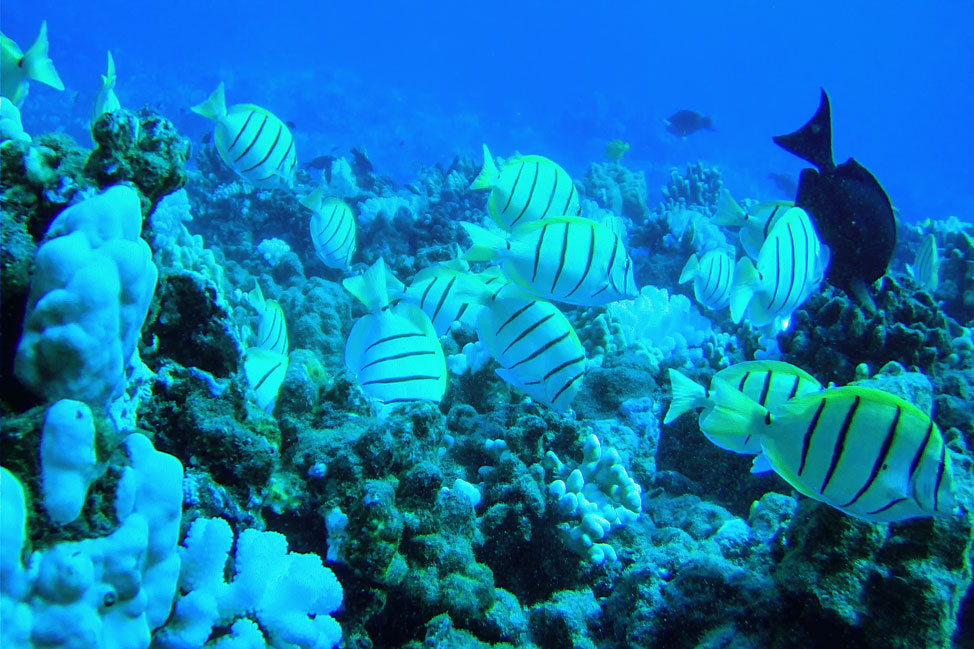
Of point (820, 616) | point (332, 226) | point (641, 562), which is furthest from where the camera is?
point (332, 226)

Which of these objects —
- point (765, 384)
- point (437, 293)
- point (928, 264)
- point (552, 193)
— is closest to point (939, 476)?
point (765, 384)

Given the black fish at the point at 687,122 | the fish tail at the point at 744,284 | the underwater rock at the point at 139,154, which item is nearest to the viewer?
the underwater rock at the point at 139,154

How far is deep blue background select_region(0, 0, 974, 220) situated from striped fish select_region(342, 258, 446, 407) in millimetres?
20105

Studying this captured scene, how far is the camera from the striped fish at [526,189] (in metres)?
3.48

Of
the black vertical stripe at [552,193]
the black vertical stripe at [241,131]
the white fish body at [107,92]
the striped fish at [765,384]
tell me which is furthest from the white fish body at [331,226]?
the striped fish at [765,384]

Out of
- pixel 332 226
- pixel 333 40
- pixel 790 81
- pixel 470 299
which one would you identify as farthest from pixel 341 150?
pixel 790 81

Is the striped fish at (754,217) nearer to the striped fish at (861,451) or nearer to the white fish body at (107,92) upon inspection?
the striped fish at (861,451)

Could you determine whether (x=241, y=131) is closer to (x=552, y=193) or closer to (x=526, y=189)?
(x=526, y=189)

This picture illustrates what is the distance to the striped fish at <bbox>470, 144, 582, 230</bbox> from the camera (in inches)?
137

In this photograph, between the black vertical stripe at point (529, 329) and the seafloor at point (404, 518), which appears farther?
the black vertical stripe at point (529, 329)

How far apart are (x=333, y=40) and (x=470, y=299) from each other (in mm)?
83939

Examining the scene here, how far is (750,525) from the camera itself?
321 centimetres

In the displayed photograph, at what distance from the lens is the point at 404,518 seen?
2.48 metres

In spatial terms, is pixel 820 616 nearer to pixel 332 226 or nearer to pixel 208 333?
pixel 208 333
